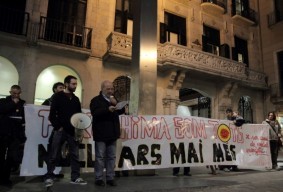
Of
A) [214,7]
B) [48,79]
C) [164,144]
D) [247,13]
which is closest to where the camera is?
[164,144]

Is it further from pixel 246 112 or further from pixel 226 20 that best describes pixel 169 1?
pixel 246 112

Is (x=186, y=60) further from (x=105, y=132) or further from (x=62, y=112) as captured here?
(x=62, y=112)

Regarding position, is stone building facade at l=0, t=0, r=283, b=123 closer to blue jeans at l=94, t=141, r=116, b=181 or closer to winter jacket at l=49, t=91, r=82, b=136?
winter jacket at l=49, t=91, r=82, b=136

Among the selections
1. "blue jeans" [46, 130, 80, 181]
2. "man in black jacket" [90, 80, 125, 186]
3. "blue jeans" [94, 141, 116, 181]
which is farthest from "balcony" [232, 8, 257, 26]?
"blue jeans" [46, 130, 80, 181]

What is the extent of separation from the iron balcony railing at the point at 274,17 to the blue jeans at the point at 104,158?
1792cm

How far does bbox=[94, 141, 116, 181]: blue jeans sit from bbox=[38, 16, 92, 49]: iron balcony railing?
28.1 feet

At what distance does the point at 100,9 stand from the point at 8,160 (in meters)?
10.6

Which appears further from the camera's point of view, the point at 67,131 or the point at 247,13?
the point at 247,13

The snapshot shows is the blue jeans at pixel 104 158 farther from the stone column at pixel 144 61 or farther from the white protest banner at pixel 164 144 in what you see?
the stone column at pixel 144 61

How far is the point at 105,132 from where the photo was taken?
4887mm

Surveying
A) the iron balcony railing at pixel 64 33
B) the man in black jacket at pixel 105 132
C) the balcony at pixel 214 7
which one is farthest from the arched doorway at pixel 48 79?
the balcony at pixel 214 7

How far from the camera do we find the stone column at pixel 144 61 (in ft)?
22.6

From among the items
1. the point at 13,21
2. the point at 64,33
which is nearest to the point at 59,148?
the point at 64,33

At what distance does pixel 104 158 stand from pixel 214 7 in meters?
15.0
